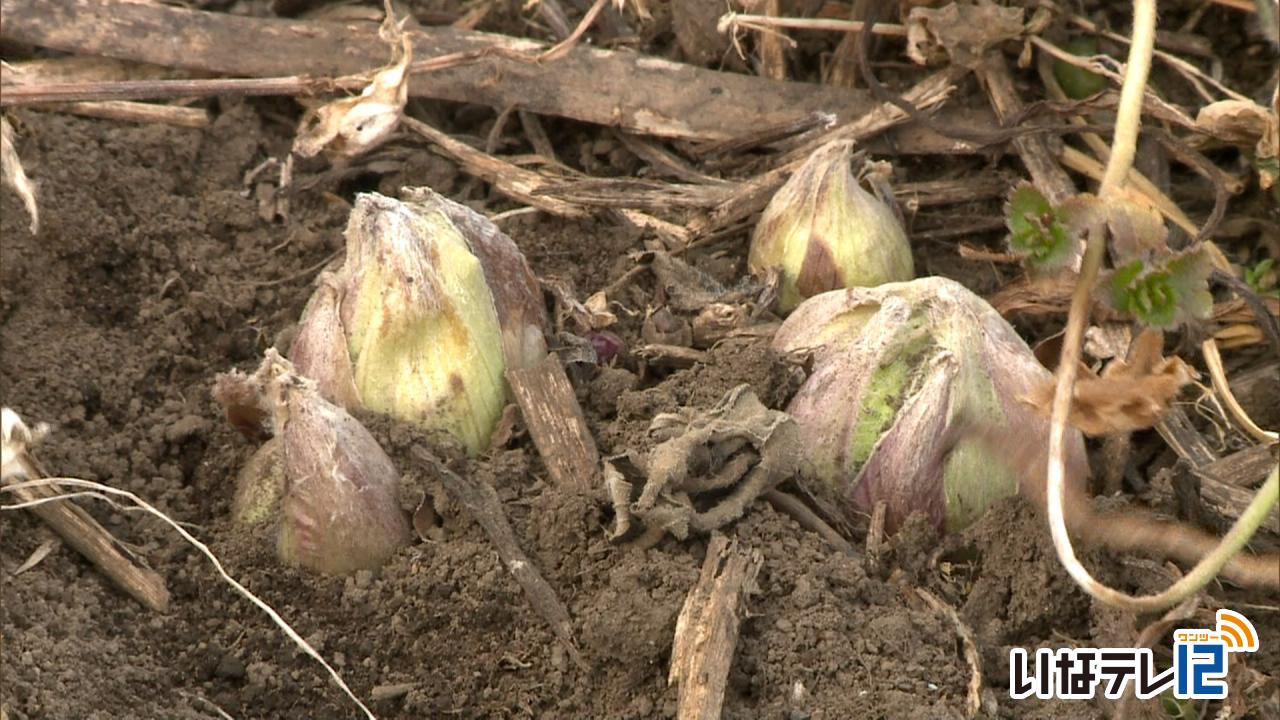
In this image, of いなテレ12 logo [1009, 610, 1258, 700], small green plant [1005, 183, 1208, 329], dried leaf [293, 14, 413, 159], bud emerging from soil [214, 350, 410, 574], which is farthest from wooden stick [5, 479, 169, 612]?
small green plant [1005, 183, 1208, 329]

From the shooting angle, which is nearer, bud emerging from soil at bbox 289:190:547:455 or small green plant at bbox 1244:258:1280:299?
bud emerging from soil at bbox 289:190:547:455

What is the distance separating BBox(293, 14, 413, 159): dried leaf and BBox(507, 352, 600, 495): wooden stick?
0.54m

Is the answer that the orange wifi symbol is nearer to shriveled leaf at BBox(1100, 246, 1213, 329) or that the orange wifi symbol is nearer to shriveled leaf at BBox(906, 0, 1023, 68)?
shriveled leaf at BBox(1100, 246, 1213, 329)

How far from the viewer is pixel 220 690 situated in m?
1.88

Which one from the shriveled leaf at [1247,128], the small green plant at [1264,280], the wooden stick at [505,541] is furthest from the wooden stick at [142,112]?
the small green plant at [1264,280]

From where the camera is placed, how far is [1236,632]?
1.93 meters

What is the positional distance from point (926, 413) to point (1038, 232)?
316 millimetres

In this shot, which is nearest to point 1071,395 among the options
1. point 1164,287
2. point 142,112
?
point 1164,287

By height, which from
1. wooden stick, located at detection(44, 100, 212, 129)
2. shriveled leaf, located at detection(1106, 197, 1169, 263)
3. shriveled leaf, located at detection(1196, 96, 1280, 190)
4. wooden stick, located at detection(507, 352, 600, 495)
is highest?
shriveled leaf, located at detection(1106, 197, 1169, 263)

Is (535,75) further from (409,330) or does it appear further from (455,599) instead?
(455,599)

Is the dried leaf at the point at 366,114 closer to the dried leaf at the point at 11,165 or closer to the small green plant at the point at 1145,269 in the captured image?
the dried leaf at the point at 11,165

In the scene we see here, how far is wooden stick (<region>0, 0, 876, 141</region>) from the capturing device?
2.72 m

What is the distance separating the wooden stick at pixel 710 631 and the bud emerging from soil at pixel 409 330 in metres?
0.45

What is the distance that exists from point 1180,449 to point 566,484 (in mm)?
1006
